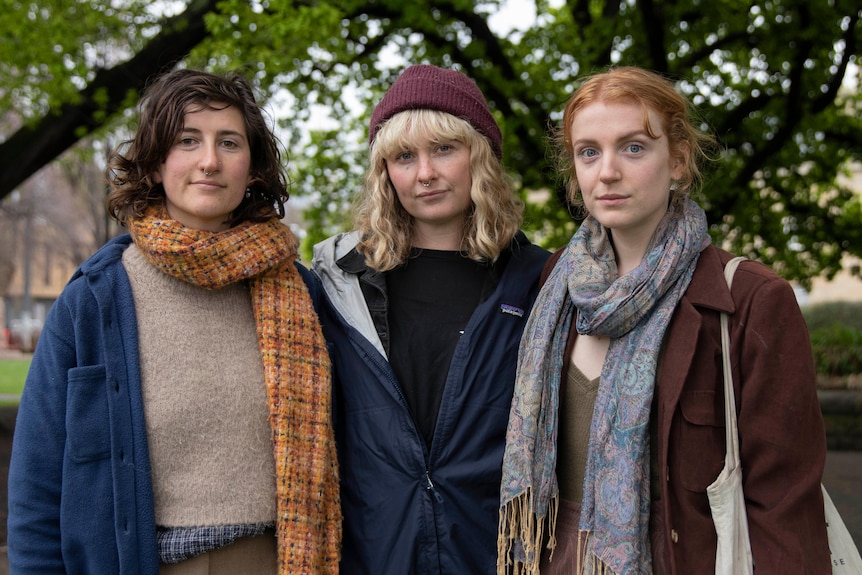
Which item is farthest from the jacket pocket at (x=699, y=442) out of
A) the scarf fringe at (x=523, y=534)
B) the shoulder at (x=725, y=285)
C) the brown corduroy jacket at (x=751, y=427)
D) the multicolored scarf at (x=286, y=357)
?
the multicolored scarf at (x=286, y=357)

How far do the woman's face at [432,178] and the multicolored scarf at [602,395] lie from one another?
49cm

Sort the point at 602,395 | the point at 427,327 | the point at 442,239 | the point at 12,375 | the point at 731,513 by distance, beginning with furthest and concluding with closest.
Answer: the point at 12,375 < the point at 442,239 < the point at 427,327 < the point at 602,395 < the point at 731,513

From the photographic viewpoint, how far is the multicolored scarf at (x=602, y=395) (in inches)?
79.2

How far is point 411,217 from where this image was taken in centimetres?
285

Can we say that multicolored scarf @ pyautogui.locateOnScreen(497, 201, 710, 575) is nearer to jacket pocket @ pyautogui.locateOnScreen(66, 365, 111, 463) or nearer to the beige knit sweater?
the beige knit sweater

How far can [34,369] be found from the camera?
2076mm

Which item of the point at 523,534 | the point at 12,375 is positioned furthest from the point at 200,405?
the point at 12,375

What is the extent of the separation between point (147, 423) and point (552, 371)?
1.15 metres

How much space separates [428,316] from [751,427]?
A: 3.64 feet

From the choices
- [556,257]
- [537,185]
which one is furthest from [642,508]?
[537,185]

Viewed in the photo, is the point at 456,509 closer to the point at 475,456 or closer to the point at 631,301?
the point at 475,456

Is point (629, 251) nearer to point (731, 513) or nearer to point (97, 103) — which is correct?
point (731, 513)

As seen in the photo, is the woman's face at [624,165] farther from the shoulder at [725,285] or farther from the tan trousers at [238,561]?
the tan trousers at [238,561]

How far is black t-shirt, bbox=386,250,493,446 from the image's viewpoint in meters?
2.54
